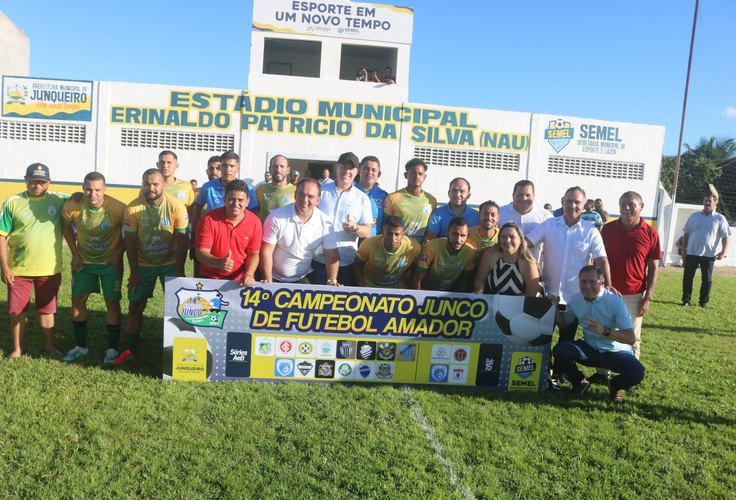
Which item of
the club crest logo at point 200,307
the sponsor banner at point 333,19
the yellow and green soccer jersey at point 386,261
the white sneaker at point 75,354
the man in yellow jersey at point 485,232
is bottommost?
the white sneaker at point 75,354

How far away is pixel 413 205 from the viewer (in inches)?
215

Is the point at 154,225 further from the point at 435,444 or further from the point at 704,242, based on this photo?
the point at 704,242

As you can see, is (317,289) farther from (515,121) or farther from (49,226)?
(515,121)

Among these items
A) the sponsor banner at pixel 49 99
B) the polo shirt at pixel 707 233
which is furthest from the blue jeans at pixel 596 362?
the sponsor banner at pixel 49 99

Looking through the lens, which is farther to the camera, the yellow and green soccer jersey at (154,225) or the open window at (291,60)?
the open window at (291,60)

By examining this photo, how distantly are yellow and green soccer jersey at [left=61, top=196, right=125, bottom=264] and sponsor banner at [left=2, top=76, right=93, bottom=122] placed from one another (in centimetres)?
1501

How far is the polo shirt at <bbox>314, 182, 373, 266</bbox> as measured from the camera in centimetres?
509

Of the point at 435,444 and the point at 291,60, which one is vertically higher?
the point at 291,60

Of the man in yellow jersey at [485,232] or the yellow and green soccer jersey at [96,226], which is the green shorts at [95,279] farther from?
the man in yellow jersey at [485,232]

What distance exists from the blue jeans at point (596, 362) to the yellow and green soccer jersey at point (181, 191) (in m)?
4.29

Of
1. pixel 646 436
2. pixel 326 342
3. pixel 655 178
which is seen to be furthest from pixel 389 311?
pixel 655 178

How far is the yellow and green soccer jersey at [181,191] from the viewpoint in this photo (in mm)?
5832

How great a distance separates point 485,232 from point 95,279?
3.89 metres

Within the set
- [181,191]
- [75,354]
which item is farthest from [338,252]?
[75,354]
